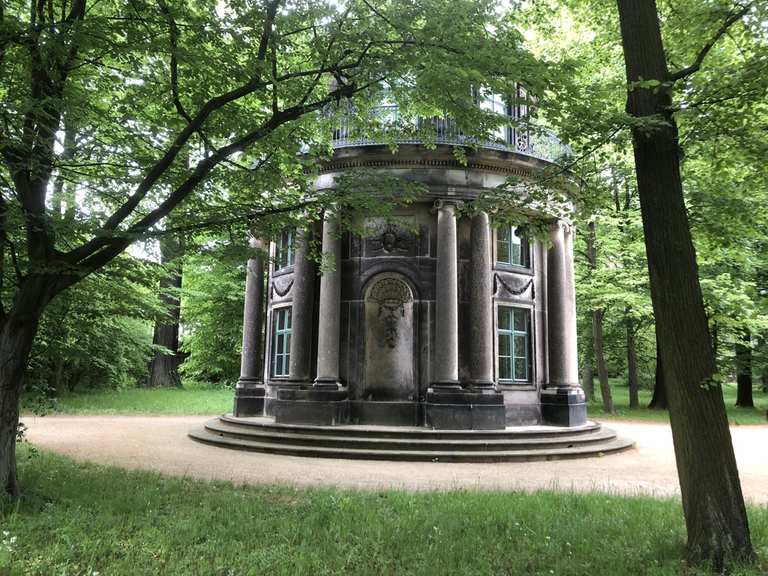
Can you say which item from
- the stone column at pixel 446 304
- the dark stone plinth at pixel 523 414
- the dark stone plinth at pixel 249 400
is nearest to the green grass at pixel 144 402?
the dark stone plinth at pixel 249 400

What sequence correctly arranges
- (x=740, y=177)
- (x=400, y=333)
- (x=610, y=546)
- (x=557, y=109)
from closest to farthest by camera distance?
(x=610, y=546) → (x=557, y=109) → (x=740, y=177) → (x=400, y=333)

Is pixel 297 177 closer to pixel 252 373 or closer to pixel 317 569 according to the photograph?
pixel 317 569

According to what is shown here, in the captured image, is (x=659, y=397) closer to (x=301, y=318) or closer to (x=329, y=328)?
(x=329, y=328)

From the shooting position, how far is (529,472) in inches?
411

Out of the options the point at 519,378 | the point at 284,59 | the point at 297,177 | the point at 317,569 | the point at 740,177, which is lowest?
the point at 317,569

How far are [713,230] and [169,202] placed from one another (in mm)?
6122

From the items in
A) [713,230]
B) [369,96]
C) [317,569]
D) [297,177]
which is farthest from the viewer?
[297,177]

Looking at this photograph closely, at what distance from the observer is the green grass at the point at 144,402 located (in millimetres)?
21266

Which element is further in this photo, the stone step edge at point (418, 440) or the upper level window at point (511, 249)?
the upper level window at point (511, 249)

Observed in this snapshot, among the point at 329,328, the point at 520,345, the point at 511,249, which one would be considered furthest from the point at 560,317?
the point at 329,328

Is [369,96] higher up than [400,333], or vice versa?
[369,96]

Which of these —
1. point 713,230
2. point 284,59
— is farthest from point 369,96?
point 713,230

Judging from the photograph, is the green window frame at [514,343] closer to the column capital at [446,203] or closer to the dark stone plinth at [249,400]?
the column capital at [446,203]

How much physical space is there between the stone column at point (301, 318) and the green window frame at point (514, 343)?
15.4 feet
